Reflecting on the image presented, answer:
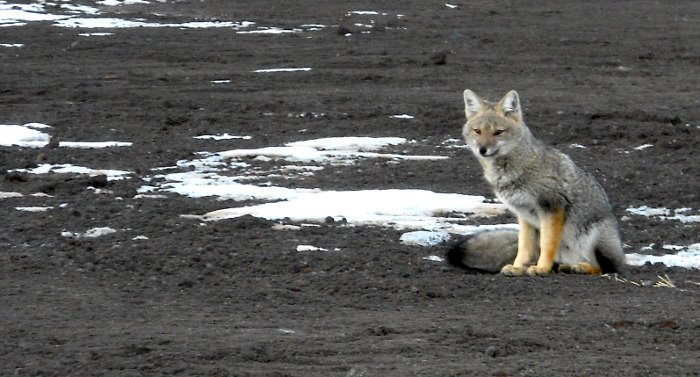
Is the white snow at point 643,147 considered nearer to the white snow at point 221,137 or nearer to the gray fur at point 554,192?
the white snow at point 221,137

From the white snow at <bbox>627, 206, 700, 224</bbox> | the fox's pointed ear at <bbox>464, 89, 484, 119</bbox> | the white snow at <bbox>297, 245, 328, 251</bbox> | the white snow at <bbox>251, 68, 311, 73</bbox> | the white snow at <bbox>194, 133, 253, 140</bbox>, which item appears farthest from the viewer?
the white snow at <bbox>251, 68, 311, 73</bbox>

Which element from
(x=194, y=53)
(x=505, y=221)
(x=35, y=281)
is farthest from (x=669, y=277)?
(x=194, y=53)

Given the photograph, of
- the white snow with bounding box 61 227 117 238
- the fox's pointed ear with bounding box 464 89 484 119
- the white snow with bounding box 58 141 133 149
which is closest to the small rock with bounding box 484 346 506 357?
the fox's pointed ear with bounding box 464 89 484 119

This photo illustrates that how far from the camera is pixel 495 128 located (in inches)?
391

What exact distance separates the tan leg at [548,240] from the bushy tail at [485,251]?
38 cm

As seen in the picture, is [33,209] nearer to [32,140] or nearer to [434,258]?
[434,258]

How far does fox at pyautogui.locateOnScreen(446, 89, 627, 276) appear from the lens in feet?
30.9

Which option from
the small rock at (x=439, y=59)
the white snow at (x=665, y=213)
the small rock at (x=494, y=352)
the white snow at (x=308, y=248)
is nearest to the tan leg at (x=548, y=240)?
the white snow at (x=308, y=248)

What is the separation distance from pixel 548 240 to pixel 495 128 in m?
1.04

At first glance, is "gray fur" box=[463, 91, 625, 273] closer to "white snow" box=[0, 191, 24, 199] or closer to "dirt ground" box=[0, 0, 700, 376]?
"dirt ground" box=[0, 0, 700, 376]

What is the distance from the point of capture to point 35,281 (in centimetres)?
882

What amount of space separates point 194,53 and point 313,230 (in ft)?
48.9

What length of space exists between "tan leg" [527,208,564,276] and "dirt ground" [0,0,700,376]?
14cm

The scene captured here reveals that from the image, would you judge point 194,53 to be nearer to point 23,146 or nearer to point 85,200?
point 23,146
